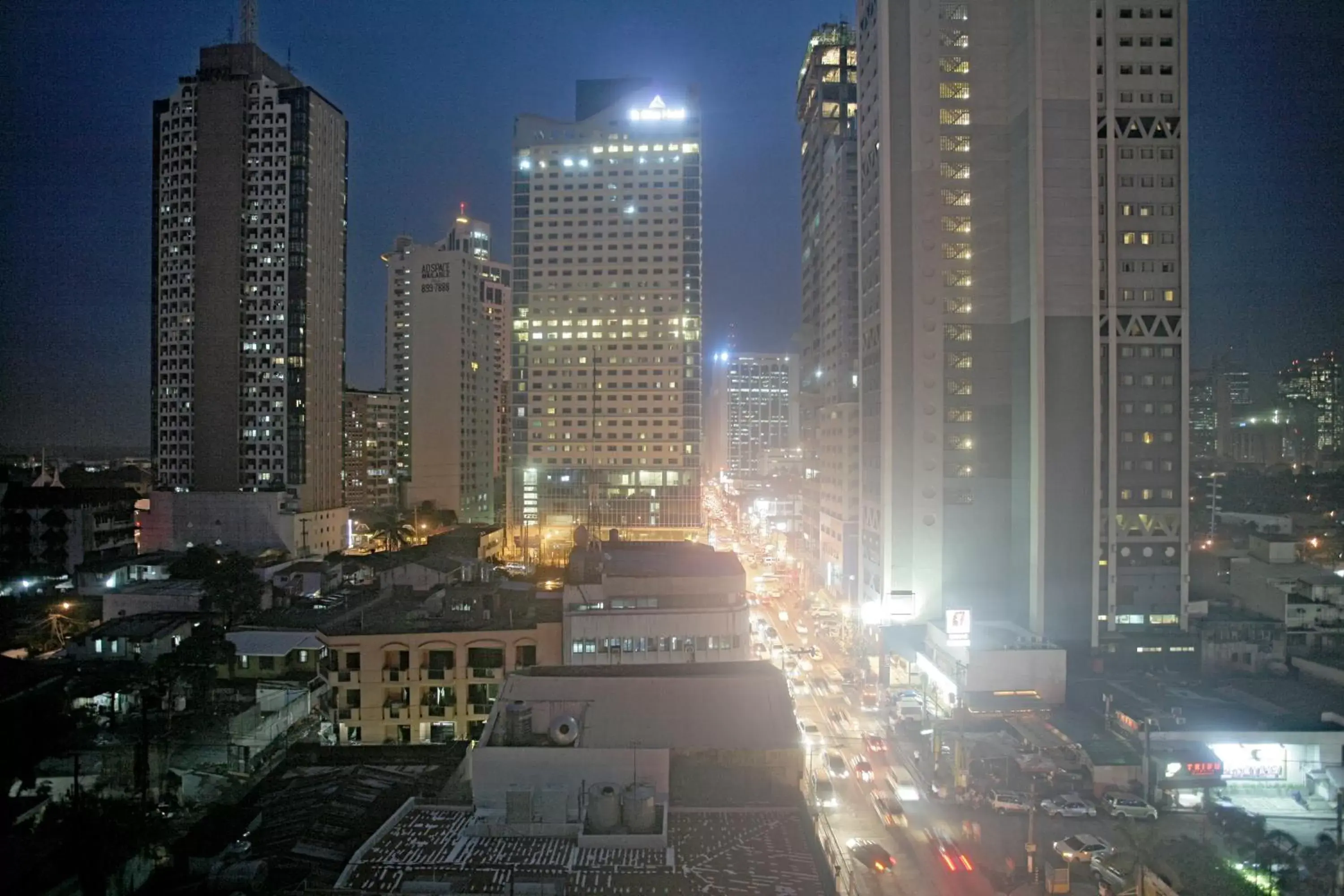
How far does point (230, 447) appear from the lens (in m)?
43.5

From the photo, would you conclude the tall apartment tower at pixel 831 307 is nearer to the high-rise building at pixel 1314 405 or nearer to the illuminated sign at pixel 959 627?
the illuminated sign at pixel 959 627

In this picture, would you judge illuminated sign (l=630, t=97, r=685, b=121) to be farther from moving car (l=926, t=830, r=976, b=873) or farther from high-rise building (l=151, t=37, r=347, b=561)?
moving car (l=926, t=830, r=976, b=873)

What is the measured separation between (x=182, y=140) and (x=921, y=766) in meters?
46.9

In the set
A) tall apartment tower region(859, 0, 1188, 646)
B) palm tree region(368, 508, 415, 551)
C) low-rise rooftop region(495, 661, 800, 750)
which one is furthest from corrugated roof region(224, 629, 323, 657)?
tall apartment tower region(859, 0, 1188, 646)

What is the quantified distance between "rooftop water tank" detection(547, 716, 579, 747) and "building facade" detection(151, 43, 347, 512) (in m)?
35.3

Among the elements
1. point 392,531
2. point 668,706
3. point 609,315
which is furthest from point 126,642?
point 609,315

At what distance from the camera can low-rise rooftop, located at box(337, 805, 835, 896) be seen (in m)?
9.83

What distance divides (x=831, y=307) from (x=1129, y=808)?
106 ft

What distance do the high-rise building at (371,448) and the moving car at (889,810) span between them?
181 ft

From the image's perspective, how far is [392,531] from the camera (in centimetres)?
4400

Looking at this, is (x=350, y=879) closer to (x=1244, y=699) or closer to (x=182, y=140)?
(x=1244, y=699)

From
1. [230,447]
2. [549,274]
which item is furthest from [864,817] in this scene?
[549,274]

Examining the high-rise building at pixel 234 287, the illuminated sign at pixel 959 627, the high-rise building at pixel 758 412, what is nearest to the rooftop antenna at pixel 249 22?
the high-rise building at pixel 234 287

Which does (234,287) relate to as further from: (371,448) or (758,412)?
(758,412)
